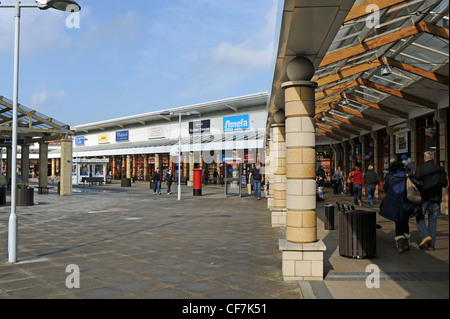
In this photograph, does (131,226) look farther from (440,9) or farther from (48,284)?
(440,9)

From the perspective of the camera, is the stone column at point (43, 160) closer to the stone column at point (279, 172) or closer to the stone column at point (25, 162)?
the stone column at point (25, 162)

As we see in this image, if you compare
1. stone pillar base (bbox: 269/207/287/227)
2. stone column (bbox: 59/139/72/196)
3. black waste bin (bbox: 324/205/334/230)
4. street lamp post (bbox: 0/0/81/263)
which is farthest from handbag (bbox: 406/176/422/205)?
stone column (bbox: 59/139/72/196)

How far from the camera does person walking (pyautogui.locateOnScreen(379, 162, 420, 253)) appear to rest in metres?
6.85

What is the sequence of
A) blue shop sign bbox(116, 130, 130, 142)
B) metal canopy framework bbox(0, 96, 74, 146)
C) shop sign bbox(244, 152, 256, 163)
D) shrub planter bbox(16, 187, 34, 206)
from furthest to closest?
blue shop sign bbox(116, 130, 130, 142)
shop sign bbox(244, 152, 256, 163)
metal canopy framework bbox(0, 96, 74, 146)
shrub planter bbox(16, 187, 34, 206)

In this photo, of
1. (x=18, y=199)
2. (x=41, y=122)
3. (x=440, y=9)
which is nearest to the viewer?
(x=440, y=9)

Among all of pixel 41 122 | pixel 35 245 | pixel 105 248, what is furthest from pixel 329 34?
pixel 41 122

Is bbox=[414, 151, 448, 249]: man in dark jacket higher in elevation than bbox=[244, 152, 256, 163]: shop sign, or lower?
lower

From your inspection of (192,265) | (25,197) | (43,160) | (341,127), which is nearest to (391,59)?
(192,265)

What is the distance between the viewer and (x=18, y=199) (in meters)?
17.2

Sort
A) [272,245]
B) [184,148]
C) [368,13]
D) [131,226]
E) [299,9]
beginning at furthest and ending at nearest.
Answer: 1. [184,148]
2. [131,226]
3. [272,245]
4. [368,13]
5. [299,9]

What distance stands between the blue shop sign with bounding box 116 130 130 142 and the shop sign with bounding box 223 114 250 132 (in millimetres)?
18252

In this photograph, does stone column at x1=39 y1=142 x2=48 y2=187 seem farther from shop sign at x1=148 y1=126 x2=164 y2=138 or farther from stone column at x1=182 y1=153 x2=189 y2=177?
shop sign at x1=148 y1=126 x2=164 y2=138

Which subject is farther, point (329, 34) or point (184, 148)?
point (184, 148)

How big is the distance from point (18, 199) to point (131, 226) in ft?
28.8
